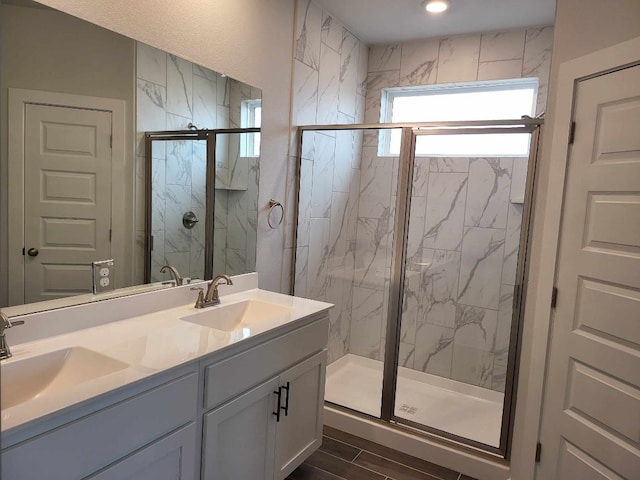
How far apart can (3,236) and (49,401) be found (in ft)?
2.22

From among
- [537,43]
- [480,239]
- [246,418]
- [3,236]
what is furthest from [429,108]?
[3,236]

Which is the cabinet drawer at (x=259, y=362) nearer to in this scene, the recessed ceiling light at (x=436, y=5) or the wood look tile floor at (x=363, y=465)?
the wood look tile floor at (x=363, y=465)

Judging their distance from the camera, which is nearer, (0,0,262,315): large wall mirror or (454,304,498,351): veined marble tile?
(0,0,262,315): large wall mirror

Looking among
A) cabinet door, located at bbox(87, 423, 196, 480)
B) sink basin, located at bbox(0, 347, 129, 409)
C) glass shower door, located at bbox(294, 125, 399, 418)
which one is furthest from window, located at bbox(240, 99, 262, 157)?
cabinet door, located at bbox(87, 423, 196, 480)

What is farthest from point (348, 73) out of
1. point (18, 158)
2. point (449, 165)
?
point (18, 158)

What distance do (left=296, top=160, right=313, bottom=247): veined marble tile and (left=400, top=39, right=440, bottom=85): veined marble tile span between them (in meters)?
1.19

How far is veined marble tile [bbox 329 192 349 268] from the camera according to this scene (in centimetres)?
338

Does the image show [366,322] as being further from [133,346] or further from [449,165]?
[133,346]

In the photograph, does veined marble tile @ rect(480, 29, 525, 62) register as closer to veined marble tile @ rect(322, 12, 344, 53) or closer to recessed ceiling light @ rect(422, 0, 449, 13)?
recessed ceiling light @ rect(422, 0, 449, 13)

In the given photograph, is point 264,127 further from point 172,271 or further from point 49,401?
point 49,401

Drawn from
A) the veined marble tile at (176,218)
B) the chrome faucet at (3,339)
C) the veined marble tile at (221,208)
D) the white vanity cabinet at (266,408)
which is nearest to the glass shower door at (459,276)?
the white vanity cabinet at (266,408)

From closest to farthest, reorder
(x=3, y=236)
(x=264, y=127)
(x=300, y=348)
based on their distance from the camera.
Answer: (x=3, y=236), (x=300, y=348), (x=264, y=127)

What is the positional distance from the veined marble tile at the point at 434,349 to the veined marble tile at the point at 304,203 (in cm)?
117

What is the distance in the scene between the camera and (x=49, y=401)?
1104 mm
